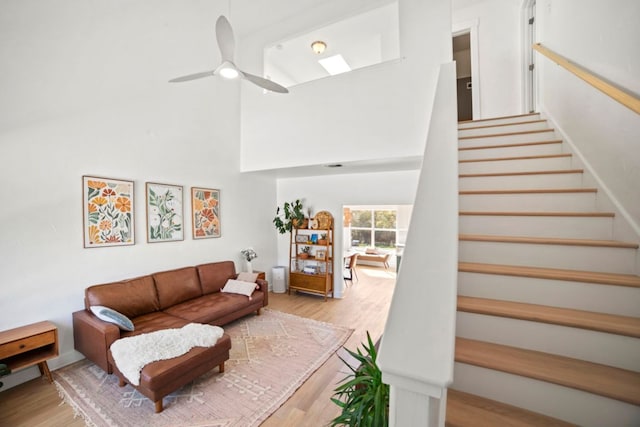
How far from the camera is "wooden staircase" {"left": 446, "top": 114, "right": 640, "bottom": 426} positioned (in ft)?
3.40

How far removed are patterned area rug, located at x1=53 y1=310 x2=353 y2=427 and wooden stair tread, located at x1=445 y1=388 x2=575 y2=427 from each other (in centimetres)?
164

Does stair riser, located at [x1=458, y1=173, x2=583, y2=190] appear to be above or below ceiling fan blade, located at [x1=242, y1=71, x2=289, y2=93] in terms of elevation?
below

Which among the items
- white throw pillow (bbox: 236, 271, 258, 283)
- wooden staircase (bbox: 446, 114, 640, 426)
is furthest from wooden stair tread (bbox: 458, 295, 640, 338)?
white throw pillow (bbox: 236, 271, 258, 283)

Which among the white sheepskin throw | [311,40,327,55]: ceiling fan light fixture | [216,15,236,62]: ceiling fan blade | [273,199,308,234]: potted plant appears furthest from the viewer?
[273,199,308,234]: potted plant

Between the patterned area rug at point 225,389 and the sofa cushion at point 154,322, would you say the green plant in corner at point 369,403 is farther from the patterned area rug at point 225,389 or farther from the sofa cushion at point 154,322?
the sofa cushion at point 154,322

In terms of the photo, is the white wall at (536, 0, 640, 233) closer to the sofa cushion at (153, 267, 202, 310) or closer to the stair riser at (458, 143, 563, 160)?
the stair riser at (458, 143, 563, 160)

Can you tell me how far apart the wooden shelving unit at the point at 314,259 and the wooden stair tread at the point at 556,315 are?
3.72 m

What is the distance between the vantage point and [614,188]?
1669 mm

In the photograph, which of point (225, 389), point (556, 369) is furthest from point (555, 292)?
point (225, 389)

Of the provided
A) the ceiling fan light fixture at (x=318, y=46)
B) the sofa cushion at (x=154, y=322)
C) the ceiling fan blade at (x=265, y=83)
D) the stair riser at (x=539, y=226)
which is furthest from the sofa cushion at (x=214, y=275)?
the ceiling fan light fixture at (x=318, y=46)

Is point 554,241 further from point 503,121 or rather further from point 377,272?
point 377,272

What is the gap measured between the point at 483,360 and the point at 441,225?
783 millimetres

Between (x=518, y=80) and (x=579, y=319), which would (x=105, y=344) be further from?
(x=518, y=80)

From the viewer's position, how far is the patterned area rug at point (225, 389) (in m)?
2.10
